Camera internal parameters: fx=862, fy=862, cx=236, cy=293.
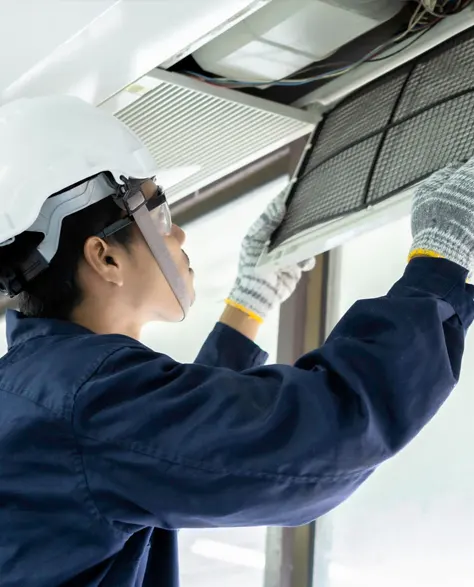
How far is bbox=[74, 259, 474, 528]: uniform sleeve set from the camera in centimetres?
106

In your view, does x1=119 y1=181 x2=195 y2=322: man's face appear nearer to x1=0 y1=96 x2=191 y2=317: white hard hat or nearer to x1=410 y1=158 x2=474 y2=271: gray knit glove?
x1=0 y1=96 x2=191 y2=317: white hard hat

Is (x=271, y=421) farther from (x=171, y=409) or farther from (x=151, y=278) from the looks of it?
(x=151, y=278)

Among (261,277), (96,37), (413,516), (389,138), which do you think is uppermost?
(96,37)

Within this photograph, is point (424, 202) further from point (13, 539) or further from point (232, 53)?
point (13, 539)

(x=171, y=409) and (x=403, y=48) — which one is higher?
A: (x=403, y=48)

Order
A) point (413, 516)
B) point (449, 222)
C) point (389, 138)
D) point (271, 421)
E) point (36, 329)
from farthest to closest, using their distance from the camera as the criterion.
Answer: point (413, 516) → point (389, 138) → point (36, 329) → point (449, 222) → point (271, 421)

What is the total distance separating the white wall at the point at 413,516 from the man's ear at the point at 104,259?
0.93 m

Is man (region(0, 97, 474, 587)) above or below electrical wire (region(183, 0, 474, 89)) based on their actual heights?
below

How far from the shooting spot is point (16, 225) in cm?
137

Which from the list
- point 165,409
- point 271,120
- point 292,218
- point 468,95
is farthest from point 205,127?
point 165,409

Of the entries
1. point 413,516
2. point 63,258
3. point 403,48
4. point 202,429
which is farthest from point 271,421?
point 413,516

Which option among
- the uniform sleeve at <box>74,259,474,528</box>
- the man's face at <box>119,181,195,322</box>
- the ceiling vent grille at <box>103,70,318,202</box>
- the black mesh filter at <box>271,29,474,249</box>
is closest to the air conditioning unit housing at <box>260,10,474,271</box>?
the black mesh filter at <box>271,29,474,249</box>

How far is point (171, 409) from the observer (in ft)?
3.57

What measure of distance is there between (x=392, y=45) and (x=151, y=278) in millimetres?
677
